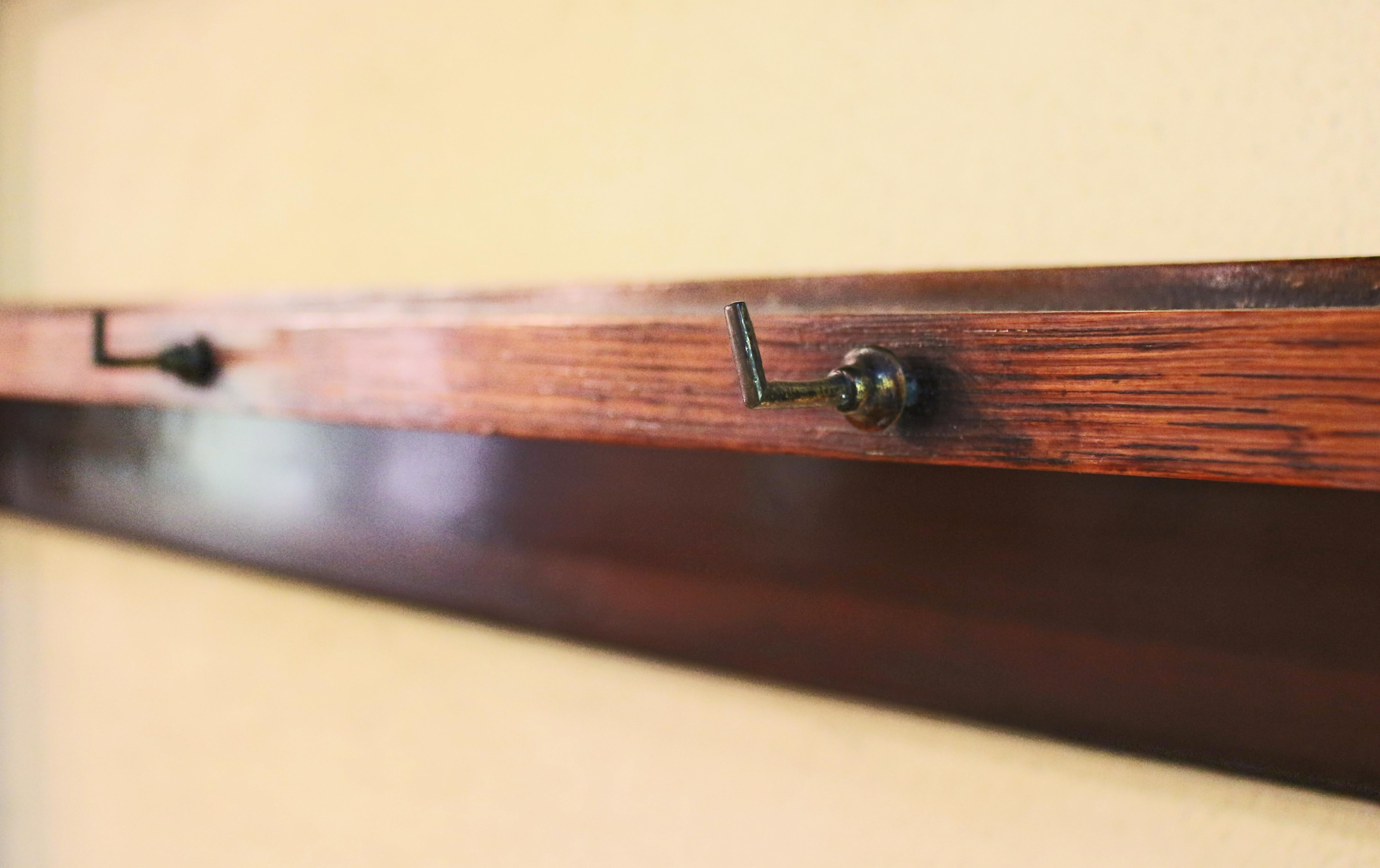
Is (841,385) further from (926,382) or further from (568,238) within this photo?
(568,238)

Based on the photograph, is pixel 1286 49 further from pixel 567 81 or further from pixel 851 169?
pixel 567 81

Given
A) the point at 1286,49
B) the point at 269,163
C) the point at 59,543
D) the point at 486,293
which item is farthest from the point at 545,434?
the point at 59,543

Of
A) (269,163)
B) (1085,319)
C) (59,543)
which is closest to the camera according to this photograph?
(1085,319)

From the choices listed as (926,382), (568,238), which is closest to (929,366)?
(926,382)

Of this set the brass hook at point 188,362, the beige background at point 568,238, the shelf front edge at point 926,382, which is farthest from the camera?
the brass hook at point 188,362

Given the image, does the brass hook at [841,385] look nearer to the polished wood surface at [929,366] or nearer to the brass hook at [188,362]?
the polished wood surface at [929,366]

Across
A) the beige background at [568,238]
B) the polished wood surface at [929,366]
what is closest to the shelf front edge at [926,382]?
the polished wood surface at [929,366]

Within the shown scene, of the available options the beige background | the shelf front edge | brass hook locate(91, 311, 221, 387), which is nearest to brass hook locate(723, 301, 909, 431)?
the shelf front edge
